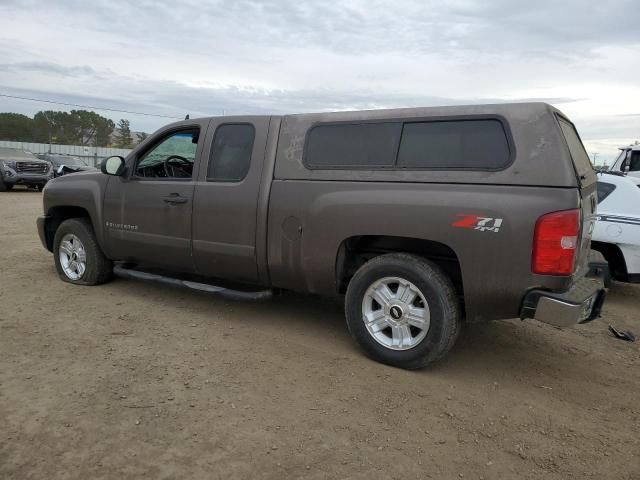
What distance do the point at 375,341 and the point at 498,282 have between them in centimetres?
100

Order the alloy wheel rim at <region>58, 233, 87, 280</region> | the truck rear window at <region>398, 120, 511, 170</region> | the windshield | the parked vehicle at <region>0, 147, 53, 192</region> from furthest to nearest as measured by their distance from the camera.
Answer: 1. the windshield
2. the parked vehicle at <region>0, 147, 53, 192</region>
3. the alloy wheel rim at <region>58, 233, 87, 280</region>
4. the truck rear window at <region>398, 120, 511, 170</region>

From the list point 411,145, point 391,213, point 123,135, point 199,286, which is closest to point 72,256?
point 199,286

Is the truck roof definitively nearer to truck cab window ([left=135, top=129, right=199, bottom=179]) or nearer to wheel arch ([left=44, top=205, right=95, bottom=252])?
truck cab window ([left=135, top=129, right=199, bottom=179])

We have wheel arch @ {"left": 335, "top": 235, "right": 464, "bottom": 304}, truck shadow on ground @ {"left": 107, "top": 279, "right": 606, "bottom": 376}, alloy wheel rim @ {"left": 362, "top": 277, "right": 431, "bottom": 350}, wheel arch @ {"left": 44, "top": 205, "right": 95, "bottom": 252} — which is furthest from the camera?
wheel arch @ {"left": 44, "top": 205, "right": 95, "bottom": 252}

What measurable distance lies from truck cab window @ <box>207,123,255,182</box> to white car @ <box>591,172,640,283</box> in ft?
13.0

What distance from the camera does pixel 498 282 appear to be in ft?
11.0

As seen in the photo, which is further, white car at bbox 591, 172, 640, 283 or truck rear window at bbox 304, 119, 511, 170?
white car at bbox 591, 172, 640, 283

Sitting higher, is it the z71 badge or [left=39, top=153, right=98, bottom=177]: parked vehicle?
the z71 badge

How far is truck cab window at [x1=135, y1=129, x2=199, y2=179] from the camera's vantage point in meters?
5.04

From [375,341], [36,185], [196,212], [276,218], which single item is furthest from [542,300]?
[36,185]

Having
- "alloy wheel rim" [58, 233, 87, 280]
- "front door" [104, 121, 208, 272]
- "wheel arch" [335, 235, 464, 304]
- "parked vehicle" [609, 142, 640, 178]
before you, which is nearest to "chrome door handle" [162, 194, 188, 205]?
"front door" [104, 121, 208, 272]

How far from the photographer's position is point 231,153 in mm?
4566

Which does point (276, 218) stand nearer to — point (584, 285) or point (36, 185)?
point (584, 285)

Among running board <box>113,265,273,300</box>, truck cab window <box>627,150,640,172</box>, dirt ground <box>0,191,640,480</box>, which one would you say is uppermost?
truck cab window <box>627,150,640,172</box>
